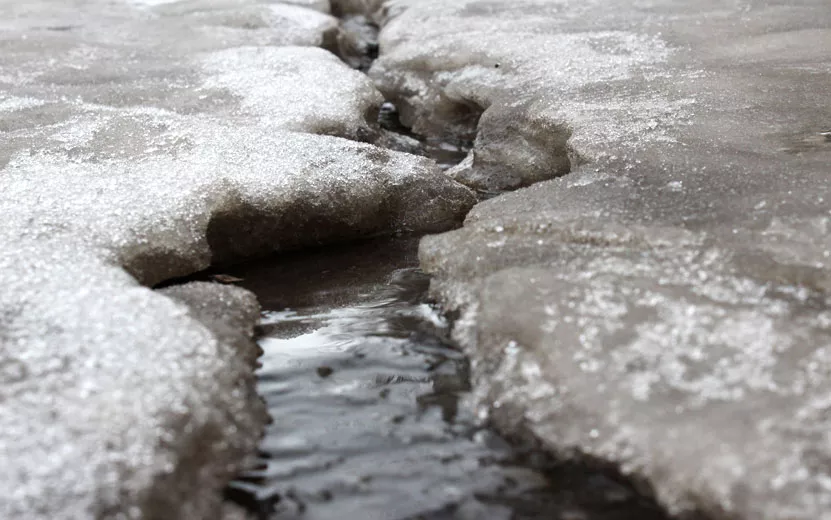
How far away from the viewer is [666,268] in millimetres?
2195

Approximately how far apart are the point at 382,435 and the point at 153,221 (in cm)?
114

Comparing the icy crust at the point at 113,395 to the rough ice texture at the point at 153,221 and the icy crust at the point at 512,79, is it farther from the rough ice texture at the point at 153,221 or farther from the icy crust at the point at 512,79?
the icy crust at the point at 512,79

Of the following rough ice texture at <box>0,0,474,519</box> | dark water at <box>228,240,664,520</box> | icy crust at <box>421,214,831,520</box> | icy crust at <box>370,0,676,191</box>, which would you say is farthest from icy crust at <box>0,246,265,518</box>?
icy crust at <box>370,0,676,191</box>

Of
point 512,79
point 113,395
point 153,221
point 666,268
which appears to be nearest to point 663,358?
point 666,268

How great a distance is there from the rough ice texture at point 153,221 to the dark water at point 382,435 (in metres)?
0.12

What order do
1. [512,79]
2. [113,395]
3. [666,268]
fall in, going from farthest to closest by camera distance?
[512,79], [666,268], [113,395]

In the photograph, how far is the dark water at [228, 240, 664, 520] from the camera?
1767 mm

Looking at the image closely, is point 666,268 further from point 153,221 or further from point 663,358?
point 153,221

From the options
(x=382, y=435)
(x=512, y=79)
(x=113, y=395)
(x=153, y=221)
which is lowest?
(x=382, y=435)

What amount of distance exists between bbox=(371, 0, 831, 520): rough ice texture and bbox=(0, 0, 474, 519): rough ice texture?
608 millimetres

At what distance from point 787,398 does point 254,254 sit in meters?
1.93

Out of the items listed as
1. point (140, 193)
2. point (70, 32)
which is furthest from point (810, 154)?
point (70, 32)

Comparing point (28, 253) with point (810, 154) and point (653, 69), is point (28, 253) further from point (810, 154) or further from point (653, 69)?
point (653, 69)

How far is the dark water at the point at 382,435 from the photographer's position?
177 cm
